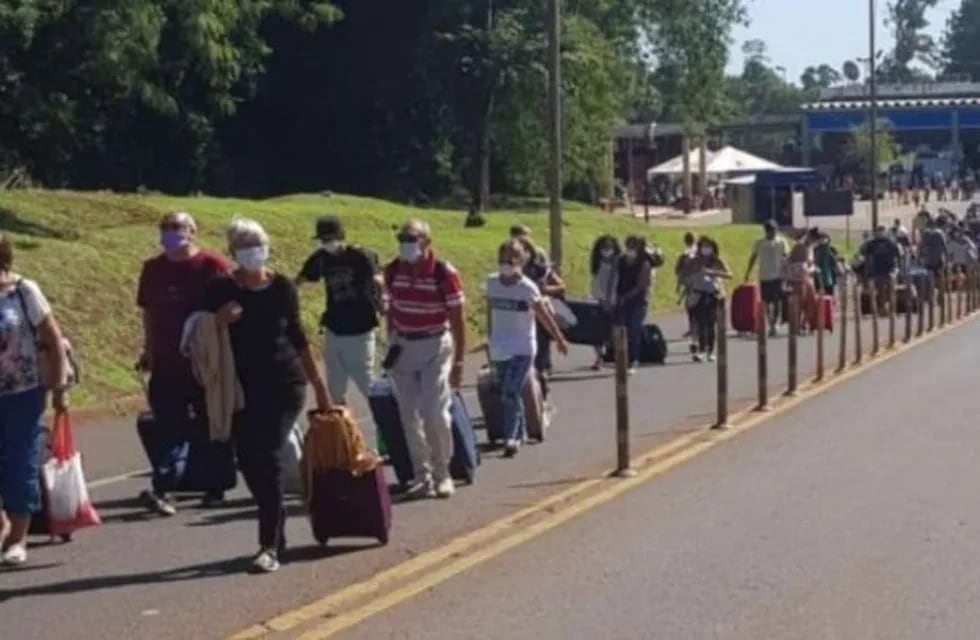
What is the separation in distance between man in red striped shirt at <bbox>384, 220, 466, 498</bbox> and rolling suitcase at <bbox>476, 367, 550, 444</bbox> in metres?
2.96

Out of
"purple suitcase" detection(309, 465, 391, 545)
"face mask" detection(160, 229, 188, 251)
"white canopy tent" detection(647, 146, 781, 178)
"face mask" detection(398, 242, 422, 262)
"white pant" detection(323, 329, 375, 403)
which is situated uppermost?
"white canopy tent" detection(647, 146, 781, 178)

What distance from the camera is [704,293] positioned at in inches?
1133

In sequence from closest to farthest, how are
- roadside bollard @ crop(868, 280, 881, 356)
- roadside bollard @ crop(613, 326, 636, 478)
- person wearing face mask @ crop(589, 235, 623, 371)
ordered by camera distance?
roadside bollard @ crop(613, 326, 636, 478), person wearing face mask @ crop(589, 235, 623, 371), roadside bollard @ crop(868, 280, 881, 356)

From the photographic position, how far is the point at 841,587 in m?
10.4

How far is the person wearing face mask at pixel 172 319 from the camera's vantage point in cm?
1290

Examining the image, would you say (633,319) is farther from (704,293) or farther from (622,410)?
(622,410)

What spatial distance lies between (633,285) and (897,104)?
11223 centimetres

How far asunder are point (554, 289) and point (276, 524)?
399 inches

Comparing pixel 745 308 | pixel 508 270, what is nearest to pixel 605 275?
pixel 745 308

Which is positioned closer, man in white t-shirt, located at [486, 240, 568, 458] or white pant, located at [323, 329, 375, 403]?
white pant, located at [323, 329, 375, 403]

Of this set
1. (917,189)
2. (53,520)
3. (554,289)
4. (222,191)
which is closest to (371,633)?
(53,520)

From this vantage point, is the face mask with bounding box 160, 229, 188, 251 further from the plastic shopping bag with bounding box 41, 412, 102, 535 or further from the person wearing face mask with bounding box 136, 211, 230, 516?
the plastic shopping bag with bounding box 41, 412, 102, 535

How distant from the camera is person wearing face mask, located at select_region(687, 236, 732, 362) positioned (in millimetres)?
28438

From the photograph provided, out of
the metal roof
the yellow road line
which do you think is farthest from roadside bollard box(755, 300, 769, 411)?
the metal roof
